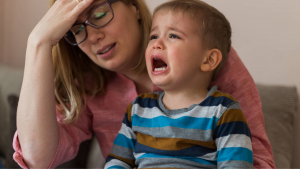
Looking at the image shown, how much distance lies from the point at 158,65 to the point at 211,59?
21 centimetres

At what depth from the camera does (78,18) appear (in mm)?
1171

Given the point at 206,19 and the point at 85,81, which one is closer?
the point at 206,19

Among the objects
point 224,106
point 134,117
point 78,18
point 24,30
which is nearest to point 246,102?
point 224,106

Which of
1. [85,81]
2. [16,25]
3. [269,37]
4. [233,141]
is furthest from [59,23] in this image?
[16,25]

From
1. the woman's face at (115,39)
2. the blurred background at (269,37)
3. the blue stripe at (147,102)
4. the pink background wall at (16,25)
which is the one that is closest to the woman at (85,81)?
the woman's face at (115,39)

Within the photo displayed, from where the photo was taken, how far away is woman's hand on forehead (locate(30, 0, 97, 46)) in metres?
1.11

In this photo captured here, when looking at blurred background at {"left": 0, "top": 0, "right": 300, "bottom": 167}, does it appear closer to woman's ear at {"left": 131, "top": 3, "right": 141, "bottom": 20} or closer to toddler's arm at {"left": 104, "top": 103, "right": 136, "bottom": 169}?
woman's ear at {"left": 131, "top": 3, "right": 141, "bottom": 20}

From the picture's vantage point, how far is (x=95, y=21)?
1.18 meters

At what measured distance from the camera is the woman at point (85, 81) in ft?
3.66

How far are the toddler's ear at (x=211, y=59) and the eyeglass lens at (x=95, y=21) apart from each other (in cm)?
45

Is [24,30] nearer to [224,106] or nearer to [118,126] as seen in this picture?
[118,126]

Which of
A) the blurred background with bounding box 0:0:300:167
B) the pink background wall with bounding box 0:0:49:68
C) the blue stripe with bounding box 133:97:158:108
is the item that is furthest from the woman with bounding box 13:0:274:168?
the pink background wall with bounding box 0:0:49:68

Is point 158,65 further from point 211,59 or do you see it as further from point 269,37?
point 269,37

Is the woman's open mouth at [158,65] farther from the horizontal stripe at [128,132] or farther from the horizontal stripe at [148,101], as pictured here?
the horizontal stripe at [128,132]
